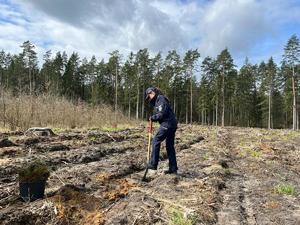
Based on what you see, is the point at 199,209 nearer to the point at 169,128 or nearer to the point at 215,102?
the point at 169,128

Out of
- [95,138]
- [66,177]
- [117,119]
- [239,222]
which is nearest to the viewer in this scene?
[239,222]

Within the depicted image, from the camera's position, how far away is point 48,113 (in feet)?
66.2

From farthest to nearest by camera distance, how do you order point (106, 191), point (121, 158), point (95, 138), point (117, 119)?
point (117, 119) < point (95, 138) < point (121, 158) < point (106, 191)

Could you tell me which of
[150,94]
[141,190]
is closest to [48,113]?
[150,94]

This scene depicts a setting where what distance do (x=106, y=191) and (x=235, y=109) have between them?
7692 cm

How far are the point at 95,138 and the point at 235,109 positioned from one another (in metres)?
69.6

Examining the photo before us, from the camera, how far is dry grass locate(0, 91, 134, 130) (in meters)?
17.7

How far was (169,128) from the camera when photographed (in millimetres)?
9109

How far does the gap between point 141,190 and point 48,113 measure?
13.9m

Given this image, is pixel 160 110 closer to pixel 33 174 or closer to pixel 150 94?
pixel 150 94

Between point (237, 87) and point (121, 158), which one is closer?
point (121, 158)

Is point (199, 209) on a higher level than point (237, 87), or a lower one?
lower

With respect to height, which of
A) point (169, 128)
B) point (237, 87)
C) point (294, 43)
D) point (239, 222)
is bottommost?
point (239, 222)

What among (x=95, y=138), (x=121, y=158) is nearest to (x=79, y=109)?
(x=95, y=138)
